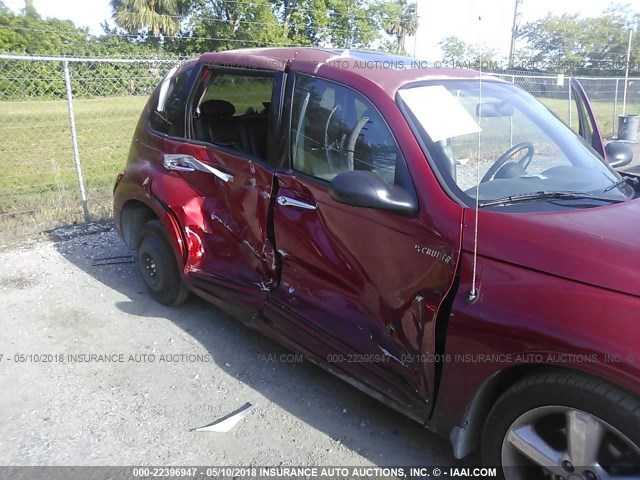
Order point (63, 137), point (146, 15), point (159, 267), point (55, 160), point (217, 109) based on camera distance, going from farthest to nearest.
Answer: point (146, 15) → point (63, 137) → point (55, 160) → point (159, 267) → point (217, 109)

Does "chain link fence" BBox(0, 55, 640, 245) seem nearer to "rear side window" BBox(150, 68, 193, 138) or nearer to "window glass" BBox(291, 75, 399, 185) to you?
"rear side window" BBox(150, 68, 193, 138)

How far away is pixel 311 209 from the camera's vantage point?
302cm

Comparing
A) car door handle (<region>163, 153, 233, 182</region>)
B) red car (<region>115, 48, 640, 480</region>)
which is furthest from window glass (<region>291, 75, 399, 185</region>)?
car door handle (<region>163, 153, 233, 182</region>)

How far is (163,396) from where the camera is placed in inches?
128

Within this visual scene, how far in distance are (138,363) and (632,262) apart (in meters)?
2.94

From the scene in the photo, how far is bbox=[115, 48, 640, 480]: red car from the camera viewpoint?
2012 mm

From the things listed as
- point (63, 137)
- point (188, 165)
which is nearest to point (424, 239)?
point (188, 165)

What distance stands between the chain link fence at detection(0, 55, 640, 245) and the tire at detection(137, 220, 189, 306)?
2.23 meters

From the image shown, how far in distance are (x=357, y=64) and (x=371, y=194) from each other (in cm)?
104

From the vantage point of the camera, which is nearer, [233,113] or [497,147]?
[497,147]

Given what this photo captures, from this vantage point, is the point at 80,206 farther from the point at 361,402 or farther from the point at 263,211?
the point at 361,402

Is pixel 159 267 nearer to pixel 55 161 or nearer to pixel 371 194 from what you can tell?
pixel 371 194

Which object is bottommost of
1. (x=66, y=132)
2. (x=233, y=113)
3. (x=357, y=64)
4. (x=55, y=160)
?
(x=55, y=160)

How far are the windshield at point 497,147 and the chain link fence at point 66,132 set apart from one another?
11.8 feet
